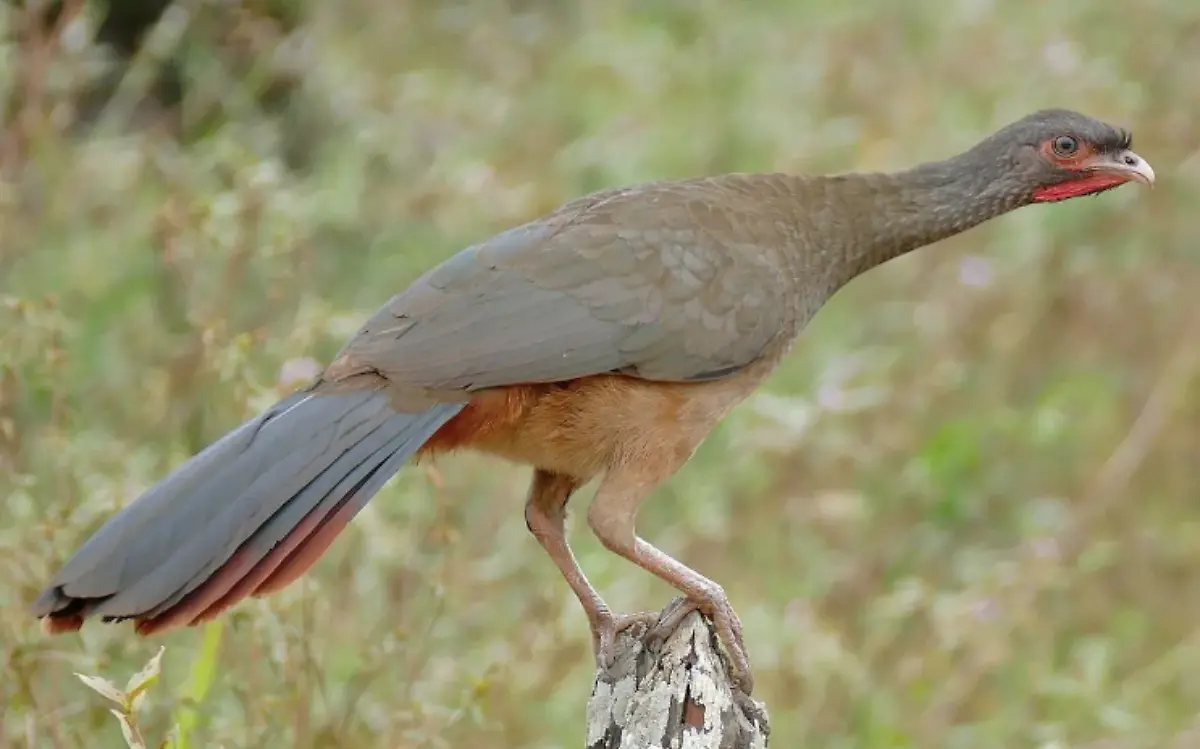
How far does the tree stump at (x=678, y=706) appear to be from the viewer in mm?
2594

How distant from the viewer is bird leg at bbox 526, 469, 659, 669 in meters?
3.30

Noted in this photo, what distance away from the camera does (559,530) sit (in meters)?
3.47

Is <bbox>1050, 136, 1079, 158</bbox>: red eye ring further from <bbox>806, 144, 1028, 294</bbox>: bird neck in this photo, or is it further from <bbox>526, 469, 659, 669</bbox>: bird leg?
<bbox>526, 469, 659, 669</bbox>: bird leg

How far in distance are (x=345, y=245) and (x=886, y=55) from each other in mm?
3227

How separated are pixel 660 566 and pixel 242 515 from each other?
889mm

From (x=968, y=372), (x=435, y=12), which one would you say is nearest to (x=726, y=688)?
(x=968, y=372)

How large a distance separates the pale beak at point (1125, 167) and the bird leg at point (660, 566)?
1390 mm

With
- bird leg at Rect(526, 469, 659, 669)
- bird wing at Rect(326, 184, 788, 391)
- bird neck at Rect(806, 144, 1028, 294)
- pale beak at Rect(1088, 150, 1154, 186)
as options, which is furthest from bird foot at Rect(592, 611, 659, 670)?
pale beak at Rect(1088, 150, 1154, 186)

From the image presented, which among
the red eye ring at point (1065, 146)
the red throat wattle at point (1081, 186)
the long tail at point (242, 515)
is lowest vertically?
the long tail at point (242, 515)

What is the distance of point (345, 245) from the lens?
611 centimetres

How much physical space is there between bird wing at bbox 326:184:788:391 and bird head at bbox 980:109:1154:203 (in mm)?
693

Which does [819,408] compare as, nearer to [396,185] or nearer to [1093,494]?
[1093,494]

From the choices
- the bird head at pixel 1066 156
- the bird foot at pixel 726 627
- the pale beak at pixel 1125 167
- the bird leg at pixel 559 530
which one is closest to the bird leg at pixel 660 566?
the bird foot at pixel 726 627

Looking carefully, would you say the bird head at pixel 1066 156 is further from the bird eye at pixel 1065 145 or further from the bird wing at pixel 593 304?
the bird wing at pixel 593 304
